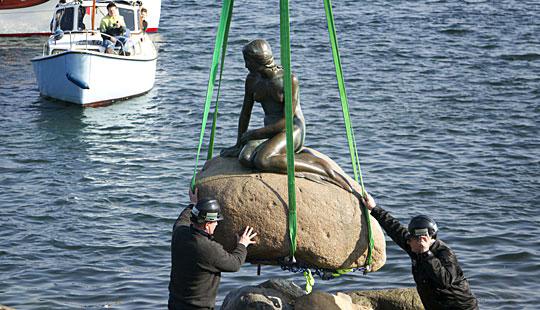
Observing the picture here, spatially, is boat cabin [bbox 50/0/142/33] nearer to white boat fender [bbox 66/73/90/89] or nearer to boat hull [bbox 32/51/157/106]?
boat hull [bbox 32/51/157/106]

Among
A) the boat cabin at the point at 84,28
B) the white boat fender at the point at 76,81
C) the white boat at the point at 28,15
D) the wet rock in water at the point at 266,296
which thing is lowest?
the white boat at the point at 28,15

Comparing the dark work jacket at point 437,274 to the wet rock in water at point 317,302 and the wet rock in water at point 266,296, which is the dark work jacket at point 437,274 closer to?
the wet rock in water at point 317,302

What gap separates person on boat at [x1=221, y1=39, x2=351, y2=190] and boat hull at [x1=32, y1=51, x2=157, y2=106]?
15254 millimetres

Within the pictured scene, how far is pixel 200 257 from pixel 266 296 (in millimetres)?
1920

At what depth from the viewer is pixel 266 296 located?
10969 mm

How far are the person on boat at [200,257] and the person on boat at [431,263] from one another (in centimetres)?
125

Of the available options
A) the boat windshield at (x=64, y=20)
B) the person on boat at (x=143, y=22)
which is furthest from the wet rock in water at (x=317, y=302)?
the person on boat at (x=143, y=22)

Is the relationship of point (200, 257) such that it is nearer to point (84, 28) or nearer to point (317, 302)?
point (317, 302)

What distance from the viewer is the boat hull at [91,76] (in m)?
25.0

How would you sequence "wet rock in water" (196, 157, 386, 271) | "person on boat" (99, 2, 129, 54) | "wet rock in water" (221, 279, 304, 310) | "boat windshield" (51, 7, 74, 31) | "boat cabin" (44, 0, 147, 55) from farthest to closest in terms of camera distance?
1. "boat windshield" (51, 7, 74, 31)
2. "boat cabin" (44, 0, 147, 55)
3. "person on boat" (99, 2, 129, 54)
4. "wet rock in water" (221, 279, 304, 310)
5. "wet rock in water" (196, 157, 386, 271)

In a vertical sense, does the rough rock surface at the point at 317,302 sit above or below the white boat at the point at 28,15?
above

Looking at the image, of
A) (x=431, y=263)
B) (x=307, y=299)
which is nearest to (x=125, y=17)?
(x=307, y=299)

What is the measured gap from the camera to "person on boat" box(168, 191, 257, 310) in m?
9.11

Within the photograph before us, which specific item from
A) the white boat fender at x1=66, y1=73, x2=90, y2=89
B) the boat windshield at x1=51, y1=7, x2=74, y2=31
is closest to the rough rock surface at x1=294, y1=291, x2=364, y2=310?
the white boat fender at x1=66, y1=73, x2=90, y2=89
